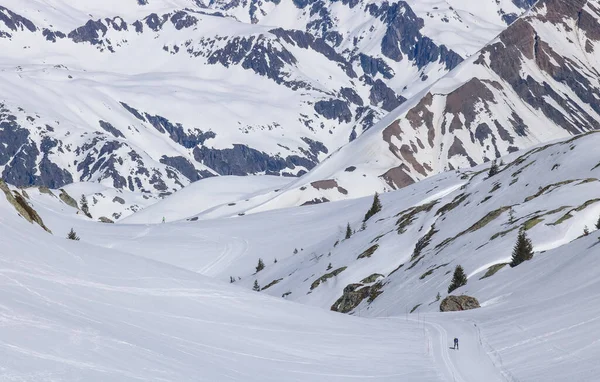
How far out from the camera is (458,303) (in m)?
40.3

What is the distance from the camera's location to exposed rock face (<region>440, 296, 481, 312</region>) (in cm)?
3978

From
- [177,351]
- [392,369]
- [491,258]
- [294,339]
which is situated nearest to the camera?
[177,351]

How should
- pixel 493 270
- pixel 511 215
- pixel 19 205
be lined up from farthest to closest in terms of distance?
pixel 511 215 < pixel 493 270 < pixel 19 205

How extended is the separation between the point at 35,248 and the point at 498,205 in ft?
151

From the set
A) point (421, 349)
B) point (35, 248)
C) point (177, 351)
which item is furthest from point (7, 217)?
point (421, 349)

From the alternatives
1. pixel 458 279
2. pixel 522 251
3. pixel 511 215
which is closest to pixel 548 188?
pixel 511 215

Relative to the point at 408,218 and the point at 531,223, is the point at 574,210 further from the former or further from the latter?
the point at 408,218

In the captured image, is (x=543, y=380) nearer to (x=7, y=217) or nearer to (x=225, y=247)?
(x=7, y=217)

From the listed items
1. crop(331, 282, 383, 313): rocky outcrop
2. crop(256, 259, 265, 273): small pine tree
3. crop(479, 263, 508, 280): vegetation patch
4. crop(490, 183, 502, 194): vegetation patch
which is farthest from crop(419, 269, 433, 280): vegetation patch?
crop(256, 259, 265, 273): small pine tree

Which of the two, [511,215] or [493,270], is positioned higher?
[511,215]

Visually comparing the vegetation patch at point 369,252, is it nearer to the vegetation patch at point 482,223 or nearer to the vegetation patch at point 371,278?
the vegetation patch at point 371,278

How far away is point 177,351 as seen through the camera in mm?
21562

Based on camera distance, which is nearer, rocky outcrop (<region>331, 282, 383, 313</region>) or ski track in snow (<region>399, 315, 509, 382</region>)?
ski track in snow (<region>399, 315, 509, 382</region>)

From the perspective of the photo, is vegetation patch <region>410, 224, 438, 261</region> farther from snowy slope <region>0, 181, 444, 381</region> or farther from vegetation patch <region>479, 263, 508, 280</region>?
snowy slope <region>0, 181, 444, 381</region>
